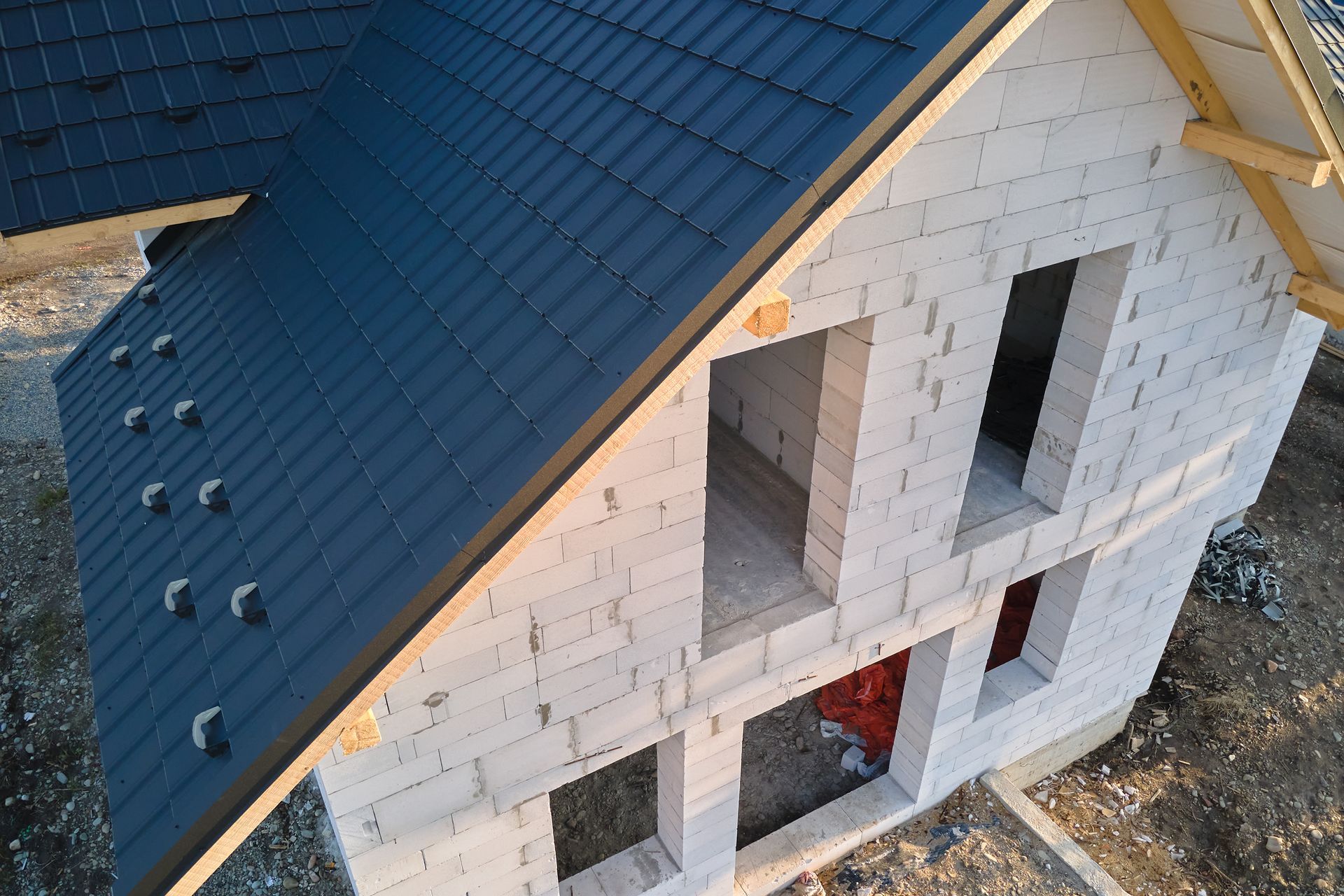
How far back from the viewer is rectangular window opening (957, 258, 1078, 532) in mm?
7703

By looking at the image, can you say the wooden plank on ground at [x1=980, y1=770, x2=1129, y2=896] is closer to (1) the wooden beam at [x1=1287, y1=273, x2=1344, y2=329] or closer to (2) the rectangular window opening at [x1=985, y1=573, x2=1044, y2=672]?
(2) the rectangular window opening at [x1=985, y1=573, x2=1044, y2=672]

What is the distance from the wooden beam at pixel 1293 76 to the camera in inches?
184

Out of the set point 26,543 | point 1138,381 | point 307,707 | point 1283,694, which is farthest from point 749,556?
point 26,543

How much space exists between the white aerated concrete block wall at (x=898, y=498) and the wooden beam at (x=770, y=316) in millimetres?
1195

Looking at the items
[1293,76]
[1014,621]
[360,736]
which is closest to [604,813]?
[1014,621]

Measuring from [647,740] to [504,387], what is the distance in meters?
3.21

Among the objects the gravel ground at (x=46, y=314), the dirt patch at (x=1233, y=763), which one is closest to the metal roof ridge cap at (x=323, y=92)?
the dirt patch at (x=1233, y=763)

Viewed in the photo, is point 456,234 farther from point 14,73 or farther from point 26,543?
point 26,543

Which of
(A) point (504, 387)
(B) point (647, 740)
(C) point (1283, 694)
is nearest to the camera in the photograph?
(A) point (504, 387)

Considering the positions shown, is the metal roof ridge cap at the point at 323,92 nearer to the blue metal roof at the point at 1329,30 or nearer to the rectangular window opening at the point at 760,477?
the rectangular window opening at the point at 760,477

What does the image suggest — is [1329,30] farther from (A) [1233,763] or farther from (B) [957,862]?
(B) [957,862]

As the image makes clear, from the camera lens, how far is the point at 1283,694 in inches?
435

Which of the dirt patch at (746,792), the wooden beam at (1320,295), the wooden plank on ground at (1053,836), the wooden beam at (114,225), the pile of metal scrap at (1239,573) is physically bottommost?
the dirt patch at (746,792)

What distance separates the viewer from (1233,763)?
1027 centimetres
